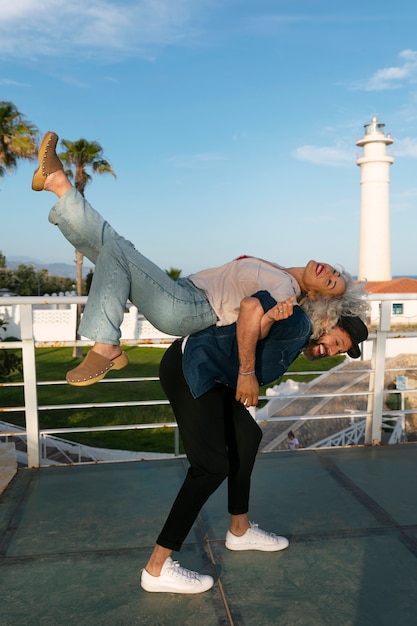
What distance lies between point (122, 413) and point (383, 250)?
22974mm

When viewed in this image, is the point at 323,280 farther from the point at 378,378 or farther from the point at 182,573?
the point at 378,378

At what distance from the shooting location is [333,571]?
219 cm

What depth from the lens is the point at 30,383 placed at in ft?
10.7

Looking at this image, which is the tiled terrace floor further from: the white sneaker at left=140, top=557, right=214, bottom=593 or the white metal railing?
the white metal railing

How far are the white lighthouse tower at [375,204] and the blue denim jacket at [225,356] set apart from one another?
32600 millimetres

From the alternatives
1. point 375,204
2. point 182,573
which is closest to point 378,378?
point 182,573

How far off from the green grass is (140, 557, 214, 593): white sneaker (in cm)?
1030

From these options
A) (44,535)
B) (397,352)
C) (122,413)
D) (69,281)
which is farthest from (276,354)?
(69,281)

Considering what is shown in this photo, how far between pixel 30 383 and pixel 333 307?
80.1 inches

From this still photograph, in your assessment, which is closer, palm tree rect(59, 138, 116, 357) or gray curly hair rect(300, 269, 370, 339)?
gray curly hair rect(300, 269, 370, 339)

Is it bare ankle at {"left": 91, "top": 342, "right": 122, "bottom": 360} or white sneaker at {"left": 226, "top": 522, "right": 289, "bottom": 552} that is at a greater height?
bare ankle at {"left": 91, "top": 342, "right": 122, "bottom": 360}

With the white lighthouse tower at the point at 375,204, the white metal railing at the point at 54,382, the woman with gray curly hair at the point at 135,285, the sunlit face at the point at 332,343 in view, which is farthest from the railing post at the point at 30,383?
the white lighthouse tower at the point at 375,204

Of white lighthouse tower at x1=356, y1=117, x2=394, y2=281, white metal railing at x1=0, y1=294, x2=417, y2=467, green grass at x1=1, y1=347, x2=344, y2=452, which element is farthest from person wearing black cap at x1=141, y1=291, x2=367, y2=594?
white lighthouse tower at x1=356, y1=117, x2=394, y2=281

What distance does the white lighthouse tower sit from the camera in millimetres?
32938
